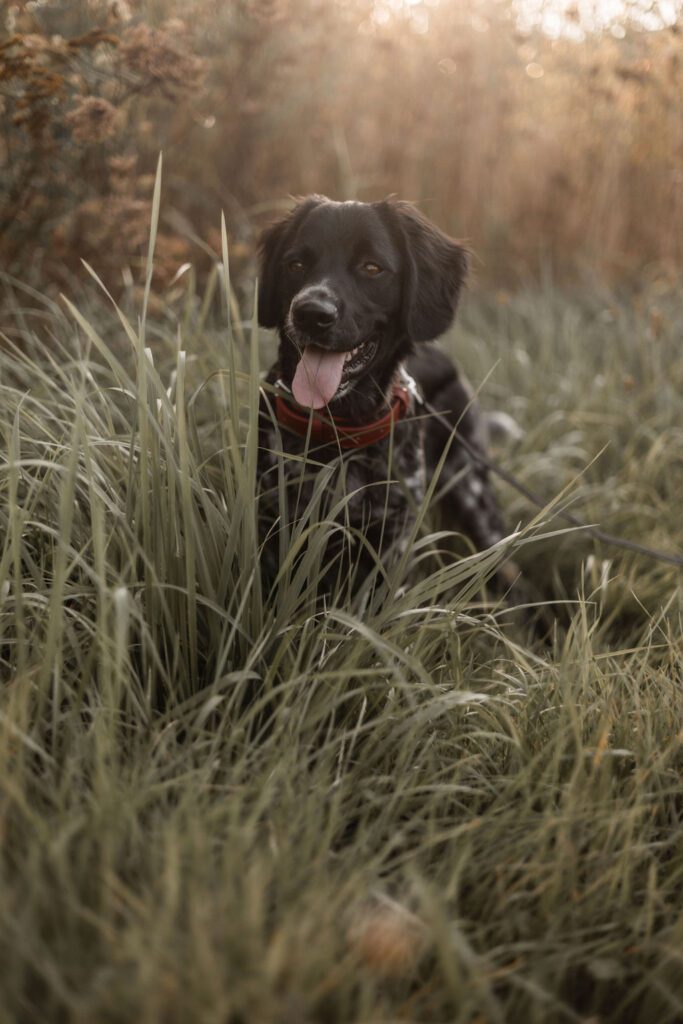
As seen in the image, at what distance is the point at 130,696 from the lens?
1.65m

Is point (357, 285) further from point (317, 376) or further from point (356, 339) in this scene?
point (317, 376)

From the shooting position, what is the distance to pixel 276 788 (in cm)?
154

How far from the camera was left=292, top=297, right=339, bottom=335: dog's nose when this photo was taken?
241 cm

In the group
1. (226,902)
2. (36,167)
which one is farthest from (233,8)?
(226,902)

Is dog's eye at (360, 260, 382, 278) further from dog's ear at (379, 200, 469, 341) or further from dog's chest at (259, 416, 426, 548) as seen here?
dog's chest at (259, 416, 426, 548)

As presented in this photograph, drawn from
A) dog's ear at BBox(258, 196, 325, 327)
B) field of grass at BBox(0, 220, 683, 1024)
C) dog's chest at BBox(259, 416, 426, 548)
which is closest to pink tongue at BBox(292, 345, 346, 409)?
dog's chest at BBox(259, 416, 426, 548)

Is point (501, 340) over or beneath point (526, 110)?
beneath

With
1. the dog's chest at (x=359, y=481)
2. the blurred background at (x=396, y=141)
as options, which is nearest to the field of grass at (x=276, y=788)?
the dog's chest at (x=359, y=481)

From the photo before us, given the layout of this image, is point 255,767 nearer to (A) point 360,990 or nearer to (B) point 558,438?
(A) point 360,990

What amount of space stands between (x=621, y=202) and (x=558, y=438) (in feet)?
9.05

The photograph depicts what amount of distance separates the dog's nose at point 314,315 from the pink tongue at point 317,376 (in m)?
0.08

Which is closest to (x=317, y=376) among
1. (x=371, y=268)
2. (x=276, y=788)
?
(x=371, y=268)

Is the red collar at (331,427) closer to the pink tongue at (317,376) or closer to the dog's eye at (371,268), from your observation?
the pink tongue at (317,376)

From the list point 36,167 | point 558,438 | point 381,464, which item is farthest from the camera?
point 558,438
